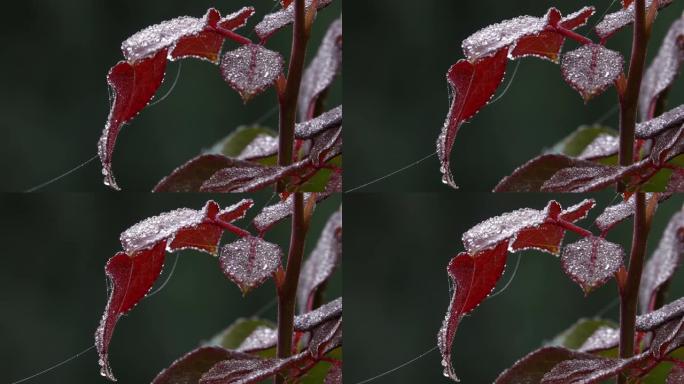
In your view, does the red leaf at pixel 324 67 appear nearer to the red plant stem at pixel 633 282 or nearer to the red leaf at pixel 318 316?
the red leaf at pixel 318 316

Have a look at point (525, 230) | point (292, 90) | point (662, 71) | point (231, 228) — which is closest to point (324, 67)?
point (292, 90)

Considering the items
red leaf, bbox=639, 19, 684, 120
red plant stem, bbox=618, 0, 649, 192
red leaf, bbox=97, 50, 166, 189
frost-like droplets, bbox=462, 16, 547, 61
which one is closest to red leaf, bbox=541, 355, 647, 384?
red plant stem, bbox=618, 0, 649, 192

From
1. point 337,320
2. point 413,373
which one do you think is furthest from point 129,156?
point 413,373

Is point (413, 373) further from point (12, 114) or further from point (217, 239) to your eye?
point (12, 114)

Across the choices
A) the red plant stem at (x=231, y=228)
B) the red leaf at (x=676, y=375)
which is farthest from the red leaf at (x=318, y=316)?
the red leaf at (x=676, y=375)

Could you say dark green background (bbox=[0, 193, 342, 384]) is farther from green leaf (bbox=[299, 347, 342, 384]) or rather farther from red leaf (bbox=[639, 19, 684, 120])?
red leaf (bbox=[639, 19, 684, 120])
